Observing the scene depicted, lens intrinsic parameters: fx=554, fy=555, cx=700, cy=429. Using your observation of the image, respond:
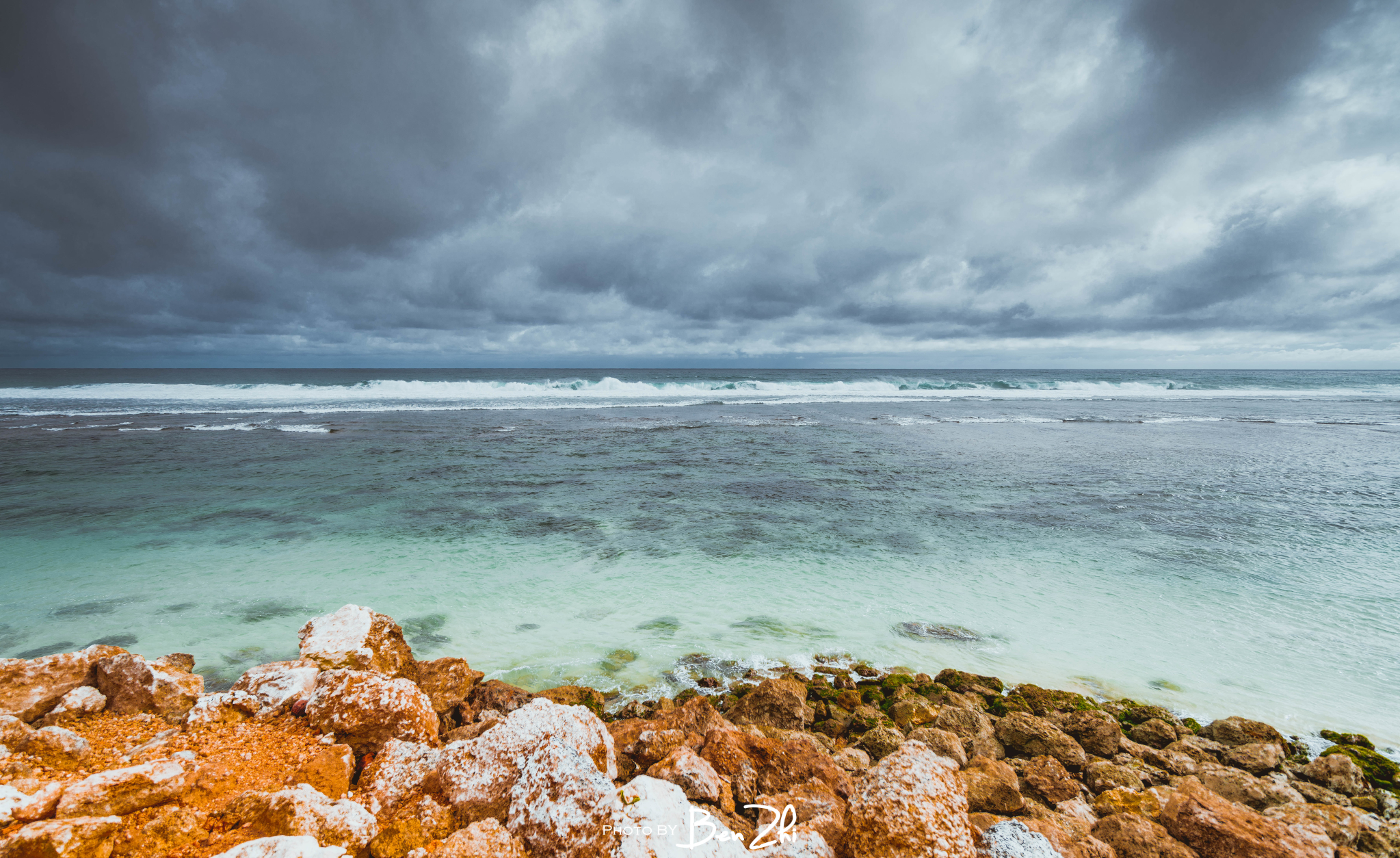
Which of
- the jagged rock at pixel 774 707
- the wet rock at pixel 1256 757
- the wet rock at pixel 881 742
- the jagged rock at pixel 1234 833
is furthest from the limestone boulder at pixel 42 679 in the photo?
the wet rock at pixel 1256 757

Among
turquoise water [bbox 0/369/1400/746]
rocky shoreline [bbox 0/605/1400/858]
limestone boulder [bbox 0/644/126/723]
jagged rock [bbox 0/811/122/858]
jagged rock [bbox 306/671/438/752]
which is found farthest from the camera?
turquoise water [bbox 0/369/1400/746]

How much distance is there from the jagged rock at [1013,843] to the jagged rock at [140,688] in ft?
15.9

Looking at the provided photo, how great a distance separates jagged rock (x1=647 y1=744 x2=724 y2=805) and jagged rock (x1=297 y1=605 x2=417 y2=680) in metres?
2.38

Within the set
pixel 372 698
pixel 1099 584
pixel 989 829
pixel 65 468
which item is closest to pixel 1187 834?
pixel 989 829

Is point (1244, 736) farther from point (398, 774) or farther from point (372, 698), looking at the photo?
point (372, 698)

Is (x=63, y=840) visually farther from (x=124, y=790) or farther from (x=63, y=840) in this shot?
(x=124, y=790)

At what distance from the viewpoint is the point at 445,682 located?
4633mm

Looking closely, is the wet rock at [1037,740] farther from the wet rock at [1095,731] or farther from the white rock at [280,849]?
the white rock at [280,849]

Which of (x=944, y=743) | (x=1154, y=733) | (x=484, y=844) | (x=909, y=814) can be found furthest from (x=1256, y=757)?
(x=484, y=844)

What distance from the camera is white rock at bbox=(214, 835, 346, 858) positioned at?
7.36 ft

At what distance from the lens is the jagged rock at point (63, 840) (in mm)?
2146

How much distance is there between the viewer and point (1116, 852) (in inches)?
114

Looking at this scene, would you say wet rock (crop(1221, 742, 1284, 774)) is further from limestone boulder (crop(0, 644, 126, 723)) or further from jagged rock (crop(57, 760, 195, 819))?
limestone boulder (crop(0, 644, 126, 723))

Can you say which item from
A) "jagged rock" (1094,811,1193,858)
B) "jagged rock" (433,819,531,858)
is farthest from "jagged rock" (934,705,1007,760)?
"jagged rock" (433,819,531,858)
